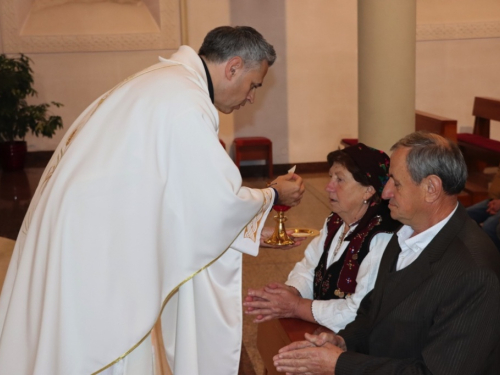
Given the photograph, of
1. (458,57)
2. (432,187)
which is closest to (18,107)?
(458,57)

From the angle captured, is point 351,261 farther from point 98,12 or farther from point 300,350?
point 98,12

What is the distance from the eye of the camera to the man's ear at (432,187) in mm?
2547

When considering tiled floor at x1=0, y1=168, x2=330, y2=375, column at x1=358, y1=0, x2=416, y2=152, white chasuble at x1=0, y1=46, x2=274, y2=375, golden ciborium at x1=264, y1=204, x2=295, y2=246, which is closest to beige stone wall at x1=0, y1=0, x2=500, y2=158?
tiled floor at x1=0, y1=168, x2=330, y2=375

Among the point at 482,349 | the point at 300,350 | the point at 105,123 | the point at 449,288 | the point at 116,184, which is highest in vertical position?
the point at 105,123

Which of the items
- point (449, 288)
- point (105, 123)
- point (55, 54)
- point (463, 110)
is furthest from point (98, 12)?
point (449, 288)

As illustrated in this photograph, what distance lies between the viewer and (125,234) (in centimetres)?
284

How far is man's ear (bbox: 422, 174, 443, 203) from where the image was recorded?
100 inches

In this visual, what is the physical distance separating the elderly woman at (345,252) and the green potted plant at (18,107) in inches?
308

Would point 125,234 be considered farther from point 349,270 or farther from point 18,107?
point 18,107

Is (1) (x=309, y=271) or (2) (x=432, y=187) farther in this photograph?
(1) (x=309, y=271)

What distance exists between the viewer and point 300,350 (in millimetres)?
2732

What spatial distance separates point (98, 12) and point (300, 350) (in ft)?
31.9

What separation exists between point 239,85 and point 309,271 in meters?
1.03

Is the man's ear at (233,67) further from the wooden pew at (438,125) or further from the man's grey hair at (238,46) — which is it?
the wooden pew at (438,125)
